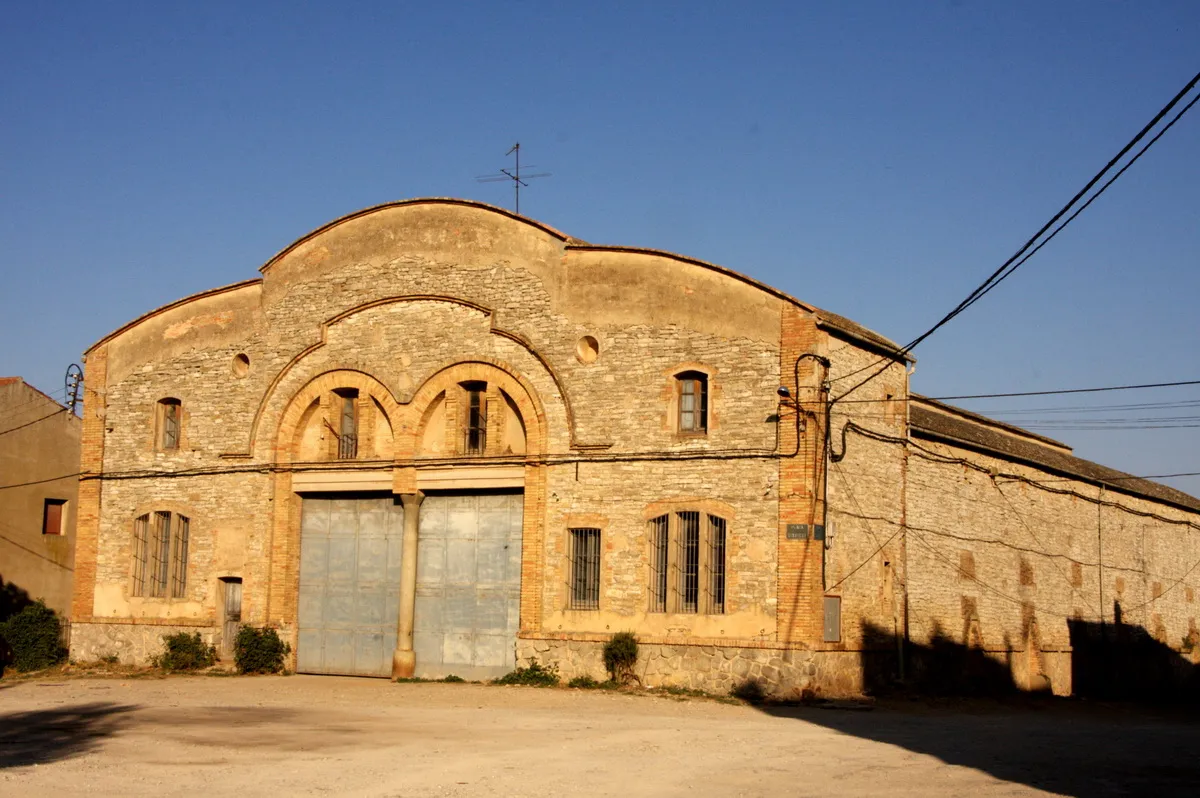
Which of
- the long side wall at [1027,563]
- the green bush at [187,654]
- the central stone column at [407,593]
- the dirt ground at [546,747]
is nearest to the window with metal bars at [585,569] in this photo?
the dirt ground at [546,747]

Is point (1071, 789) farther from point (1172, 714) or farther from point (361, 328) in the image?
point (361, 328)

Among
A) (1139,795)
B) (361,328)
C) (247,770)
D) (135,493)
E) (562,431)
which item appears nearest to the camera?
(1139,795)

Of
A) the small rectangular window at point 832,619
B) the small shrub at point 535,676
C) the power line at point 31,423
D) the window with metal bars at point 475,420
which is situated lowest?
the small shrub at point 535,676

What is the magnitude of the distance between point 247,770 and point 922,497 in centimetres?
1522

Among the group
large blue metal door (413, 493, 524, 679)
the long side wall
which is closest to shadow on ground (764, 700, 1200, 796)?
the long side wall

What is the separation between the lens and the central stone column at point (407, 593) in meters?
24.4

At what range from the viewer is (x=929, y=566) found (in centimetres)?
2489

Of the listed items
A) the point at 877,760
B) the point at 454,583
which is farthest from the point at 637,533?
the point at 877,760

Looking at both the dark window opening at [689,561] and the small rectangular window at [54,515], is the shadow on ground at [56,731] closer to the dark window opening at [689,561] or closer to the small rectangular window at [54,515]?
the dark window opening at [689,561]

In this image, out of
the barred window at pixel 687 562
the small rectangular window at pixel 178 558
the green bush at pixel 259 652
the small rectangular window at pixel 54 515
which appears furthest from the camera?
the small rectangular window at pixel 54 515

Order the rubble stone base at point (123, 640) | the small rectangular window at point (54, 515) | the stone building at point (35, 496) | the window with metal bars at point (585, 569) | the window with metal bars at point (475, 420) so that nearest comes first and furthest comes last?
the window with metal bars at point (585, 569) → the window with metal bars at point (475, 420) → the rubble stone base at point (123, 640) → the stone building at point (35, 496) → the small rectangular window at point (54, 515)

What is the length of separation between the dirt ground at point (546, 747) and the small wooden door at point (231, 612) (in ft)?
13.4

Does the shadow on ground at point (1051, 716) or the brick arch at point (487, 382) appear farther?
the brick arch at point (487, 382)

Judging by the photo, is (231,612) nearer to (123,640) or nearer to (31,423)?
(123,640)
